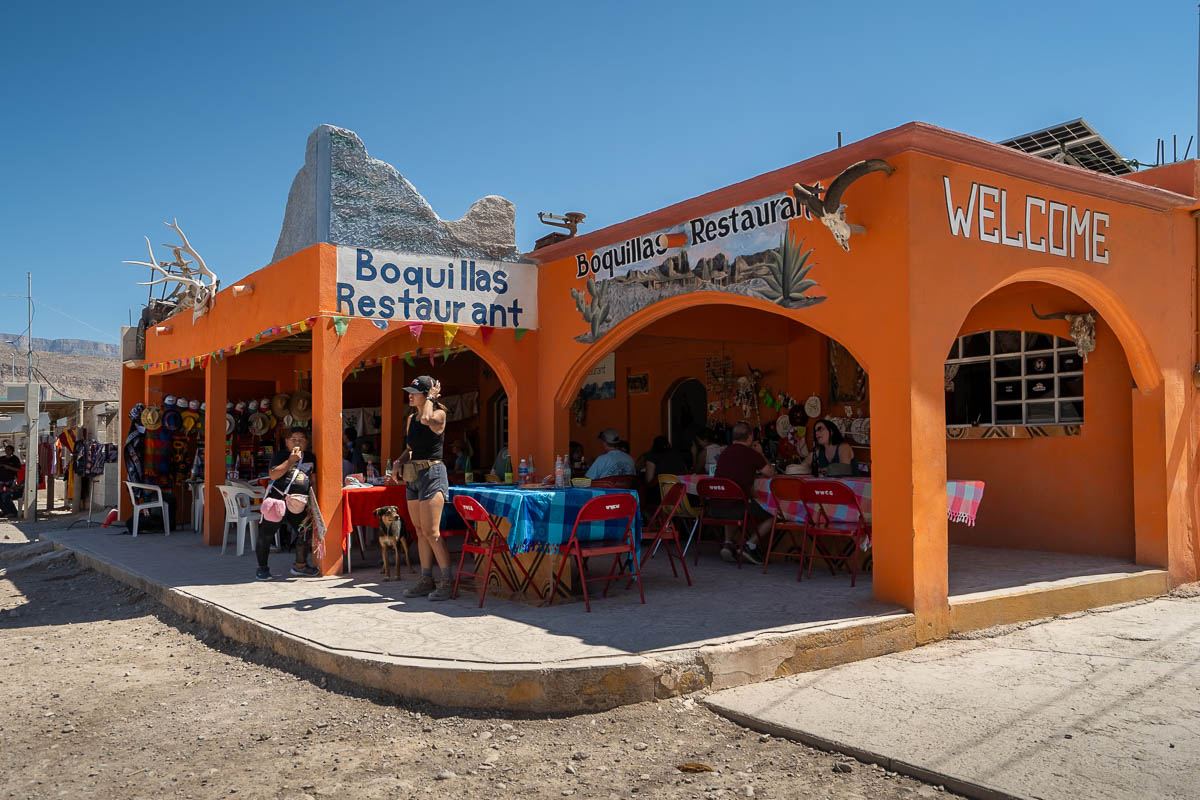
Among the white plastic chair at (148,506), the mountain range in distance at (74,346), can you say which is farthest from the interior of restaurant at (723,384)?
the mountain range in distance at (74,346)

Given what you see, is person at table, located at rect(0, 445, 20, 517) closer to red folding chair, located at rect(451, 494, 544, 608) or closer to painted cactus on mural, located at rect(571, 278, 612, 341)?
painted cactus on mural, located at rect(571, 278, 612, 341)

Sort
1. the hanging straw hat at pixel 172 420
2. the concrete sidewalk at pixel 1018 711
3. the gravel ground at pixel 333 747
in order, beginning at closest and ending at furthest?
the concrete sidewalk at pixel 1018 711 < the gravel ground at pixel 333 747 < the hanging straw hat at pixel 172 420

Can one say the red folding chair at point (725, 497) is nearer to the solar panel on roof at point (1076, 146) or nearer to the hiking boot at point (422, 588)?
the hiking boot at point (422, 588)

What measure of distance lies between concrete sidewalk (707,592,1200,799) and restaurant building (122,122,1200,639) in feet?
2.50

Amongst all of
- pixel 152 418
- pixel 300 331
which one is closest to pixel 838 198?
pixel 300 331

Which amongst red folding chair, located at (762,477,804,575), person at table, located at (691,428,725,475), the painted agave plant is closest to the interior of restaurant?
person at table, located at (691,428,725,475)

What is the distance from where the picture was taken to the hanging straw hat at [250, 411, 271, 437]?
531 inches

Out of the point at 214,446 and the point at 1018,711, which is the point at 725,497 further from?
the point at 214,446

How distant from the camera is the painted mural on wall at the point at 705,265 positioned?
685cm

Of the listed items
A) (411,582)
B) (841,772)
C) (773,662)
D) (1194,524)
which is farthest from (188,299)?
(1194,524)

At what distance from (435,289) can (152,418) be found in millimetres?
6406

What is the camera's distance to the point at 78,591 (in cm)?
Answer: 910

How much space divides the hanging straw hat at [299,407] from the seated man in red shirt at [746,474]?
7.80m

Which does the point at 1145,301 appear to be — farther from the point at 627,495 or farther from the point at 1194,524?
the point at 627,495
